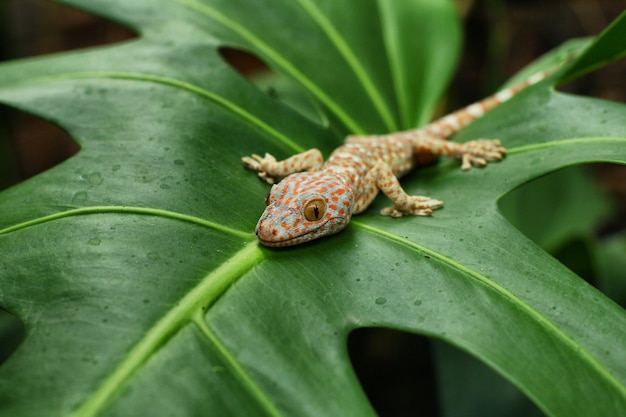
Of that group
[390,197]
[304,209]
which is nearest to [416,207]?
[390,197]

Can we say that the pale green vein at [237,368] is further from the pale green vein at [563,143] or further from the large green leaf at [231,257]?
the pale green vein at [563,143]

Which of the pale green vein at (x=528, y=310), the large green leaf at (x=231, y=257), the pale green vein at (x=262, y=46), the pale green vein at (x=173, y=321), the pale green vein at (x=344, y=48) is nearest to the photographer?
the pale green vein at (x=173, y=321)

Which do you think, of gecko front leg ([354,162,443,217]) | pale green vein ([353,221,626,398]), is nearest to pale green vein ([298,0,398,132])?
gecko front leg ([354,162,443,217])

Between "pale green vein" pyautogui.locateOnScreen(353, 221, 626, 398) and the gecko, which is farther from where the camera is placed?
the gecko

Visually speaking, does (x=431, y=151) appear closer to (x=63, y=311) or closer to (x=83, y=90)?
(x=83, y=90)

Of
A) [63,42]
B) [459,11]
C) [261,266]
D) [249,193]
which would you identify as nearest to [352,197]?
[249,193]

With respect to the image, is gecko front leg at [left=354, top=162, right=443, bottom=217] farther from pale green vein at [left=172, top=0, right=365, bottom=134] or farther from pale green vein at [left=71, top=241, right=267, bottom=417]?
pale green vein at [left=71, top=241, right=267, bottom=417]

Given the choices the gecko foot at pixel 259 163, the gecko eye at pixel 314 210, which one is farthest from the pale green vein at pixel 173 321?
the gecko foot at pixel 259 163
